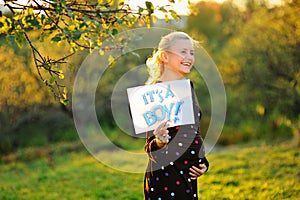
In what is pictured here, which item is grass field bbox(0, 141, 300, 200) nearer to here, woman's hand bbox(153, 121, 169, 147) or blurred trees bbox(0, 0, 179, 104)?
blurred trees bbox(0, 0, 179, 104)

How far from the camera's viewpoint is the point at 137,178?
19.8 ft

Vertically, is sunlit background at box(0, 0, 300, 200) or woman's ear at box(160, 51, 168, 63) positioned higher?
woman's ear at box(160, 51, 168, 63)

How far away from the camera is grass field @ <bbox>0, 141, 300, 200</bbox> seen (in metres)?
Answer: 5.05

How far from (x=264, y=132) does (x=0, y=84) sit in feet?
17.4

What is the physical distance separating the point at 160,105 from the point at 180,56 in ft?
1.07

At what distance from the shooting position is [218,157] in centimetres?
740

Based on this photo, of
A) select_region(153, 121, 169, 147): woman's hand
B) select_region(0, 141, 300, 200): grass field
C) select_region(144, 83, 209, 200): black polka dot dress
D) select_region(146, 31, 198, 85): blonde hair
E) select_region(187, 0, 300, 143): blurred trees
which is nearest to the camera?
select_region(153, 121, 169, 147): woman's hand

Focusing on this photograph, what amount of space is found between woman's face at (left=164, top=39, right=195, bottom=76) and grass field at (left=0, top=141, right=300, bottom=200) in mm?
2425

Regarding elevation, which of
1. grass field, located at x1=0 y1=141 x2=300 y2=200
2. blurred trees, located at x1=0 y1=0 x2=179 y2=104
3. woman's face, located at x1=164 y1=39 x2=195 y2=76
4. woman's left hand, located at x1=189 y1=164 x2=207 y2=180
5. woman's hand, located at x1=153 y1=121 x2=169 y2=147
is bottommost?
grass field, located at x1=0 y1=141 x2=300 y2=200

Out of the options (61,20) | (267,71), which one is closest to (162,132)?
(61,20)

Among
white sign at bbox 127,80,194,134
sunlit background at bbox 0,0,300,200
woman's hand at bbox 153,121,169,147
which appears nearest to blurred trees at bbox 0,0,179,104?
white sign at bbox 127,80,194,134

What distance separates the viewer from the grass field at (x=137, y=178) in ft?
16.6

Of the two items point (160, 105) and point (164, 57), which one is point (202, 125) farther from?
point (160, 105)

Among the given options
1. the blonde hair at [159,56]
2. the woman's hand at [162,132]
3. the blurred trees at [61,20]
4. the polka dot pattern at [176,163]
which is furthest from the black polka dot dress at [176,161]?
the blurred trees at [61,20]
